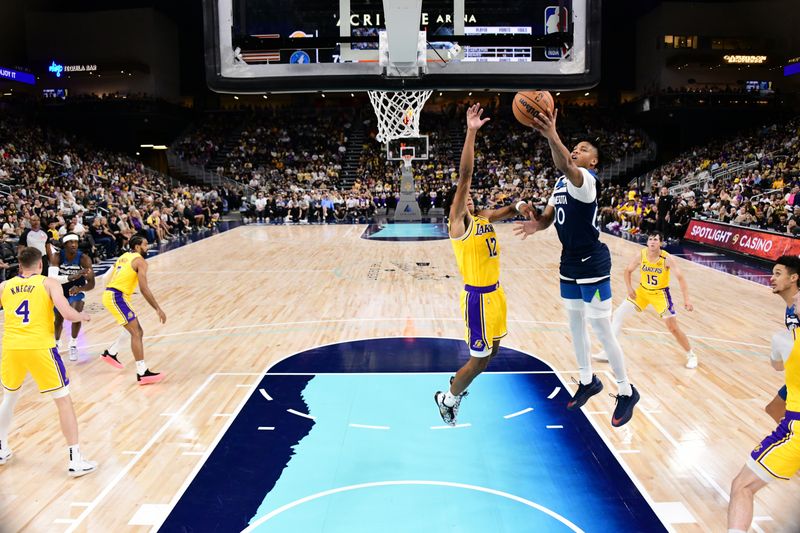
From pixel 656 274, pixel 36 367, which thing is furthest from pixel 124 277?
pixel 656 274

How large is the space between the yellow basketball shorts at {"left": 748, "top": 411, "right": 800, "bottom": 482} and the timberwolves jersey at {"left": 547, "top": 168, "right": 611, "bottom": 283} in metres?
1.35

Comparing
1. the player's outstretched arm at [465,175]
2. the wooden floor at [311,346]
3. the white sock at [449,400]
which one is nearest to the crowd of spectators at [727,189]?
the wooden floor at [311,346]

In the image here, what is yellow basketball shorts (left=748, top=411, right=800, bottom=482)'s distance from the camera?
3492mm

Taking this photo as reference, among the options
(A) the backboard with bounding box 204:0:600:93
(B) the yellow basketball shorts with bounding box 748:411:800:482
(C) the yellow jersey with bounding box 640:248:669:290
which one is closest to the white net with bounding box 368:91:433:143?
(A) the backboard with bounding box 204:0:600:93

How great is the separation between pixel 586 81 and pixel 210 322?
5914 mm

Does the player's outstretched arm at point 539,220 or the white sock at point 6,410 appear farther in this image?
the white sock at point 6,410

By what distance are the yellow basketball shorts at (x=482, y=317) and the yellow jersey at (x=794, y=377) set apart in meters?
1.82

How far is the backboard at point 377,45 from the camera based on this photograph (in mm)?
8312

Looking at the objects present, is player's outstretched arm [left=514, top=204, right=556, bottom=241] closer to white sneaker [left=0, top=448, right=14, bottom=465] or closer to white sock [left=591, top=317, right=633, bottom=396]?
white sock [left=591, top=317, right=633, bottom=396]

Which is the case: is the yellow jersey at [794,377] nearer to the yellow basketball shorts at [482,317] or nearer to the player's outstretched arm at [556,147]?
the player's outstretched arm at [556,147]

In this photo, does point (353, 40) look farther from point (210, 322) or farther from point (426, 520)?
point (426, 520)

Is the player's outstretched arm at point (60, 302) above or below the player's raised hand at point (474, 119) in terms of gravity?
below

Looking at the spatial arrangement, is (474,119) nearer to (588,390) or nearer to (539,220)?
(539,220)

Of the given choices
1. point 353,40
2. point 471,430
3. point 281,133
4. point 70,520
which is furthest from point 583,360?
point 281,133
